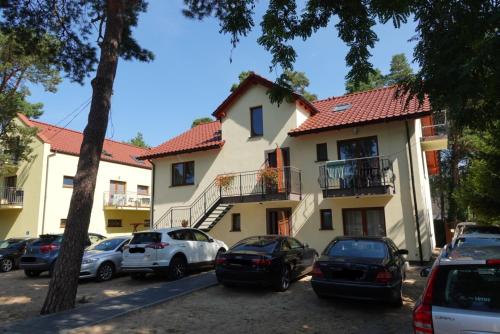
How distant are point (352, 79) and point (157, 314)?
603cm

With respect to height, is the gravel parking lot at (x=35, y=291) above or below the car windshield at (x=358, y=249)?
below

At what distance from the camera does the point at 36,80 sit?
24.7 meters

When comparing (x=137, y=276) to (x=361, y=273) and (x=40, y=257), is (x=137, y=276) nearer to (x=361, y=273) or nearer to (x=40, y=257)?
(x=40, y=257)

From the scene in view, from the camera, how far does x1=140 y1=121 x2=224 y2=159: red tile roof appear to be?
20000 mm

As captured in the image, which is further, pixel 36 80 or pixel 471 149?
pixel 471 149

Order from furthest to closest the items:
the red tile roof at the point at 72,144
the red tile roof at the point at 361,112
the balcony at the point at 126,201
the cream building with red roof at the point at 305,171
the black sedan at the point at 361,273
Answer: the balcony at the point at 126,201, the red tile roof at the point at 72,144, the red tile roof at the point at 361,112, the cream building with red roof at the point at 305,171, the black sedan at the point at 361,273

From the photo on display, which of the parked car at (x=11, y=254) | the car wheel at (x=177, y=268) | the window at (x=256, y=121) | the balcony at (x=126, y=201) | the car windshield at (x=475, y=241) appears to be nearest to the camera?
the car windshield at (x=475, y=241)

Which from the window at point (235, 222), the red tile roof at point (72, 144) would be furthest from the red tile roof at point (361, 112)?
the red tile roof at point (72, 144)

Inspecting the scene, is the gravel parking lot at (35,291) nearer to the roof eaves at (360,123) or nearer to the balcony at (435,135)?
the roof eaves at (360,123)

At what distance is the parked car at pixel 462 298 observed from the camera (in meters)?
3.33

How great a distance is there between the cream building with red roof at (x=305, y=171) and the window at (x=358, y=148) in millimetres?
41

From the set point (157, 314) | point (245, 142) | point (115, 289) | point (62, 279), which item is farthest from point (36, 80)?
point (157, 314)

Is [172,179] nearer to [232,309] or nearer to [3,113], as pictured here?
[3,113]

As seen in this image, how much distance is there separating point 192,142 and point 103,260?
9667 mm
